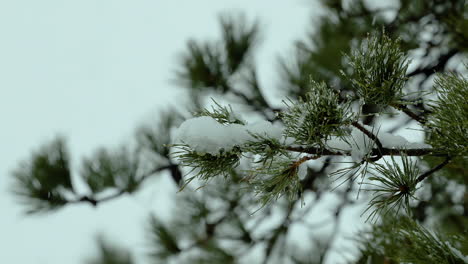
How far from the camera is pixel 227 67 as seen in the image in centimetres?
125

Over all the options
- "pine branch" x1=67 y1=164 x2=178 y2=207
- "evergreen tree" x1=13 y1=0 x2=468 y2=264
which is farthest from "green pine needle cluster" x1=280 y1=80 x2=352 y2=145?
"pine branch" x1=67 y1=164 x2=178 y2=207

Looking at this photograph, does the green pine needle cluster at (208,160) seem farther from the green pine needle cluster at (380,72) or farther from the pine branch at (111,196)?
the pine branch at (111,196)

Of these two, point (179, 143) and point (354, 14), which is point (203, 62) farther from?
point (179, 143)

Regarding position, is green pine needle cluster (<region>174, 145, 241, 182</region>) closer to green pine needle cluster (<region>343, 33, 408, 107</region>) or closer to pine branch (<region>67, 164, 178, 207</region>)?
green pine needle cluster (<region>343, 33, 408, 107</region>)

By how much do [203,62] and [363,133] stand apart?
802mm

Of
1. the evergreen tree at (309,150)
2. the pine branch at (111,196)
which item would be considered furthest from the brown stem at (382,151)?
the pine branch at (111,196)

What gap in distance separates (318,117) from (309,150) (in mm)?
46

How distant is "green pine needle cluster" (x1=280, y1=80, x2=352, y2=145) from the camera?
0.44 metres

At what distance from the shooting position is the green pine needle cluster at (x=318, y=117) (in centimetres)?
44

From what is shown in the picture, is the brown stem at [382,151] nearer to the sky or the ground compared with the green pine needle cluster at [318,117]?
nearer to the ground

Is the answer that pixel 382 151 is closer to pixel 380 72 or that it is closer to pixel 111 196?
pixel 380 72

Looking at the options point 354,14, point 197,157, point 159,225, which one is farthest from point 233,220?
point 197,157

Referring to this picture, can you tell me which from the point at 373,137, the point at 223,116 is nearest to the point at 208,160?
the point at 223,116

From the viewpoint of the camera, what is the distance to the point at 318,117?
1.47 feet
